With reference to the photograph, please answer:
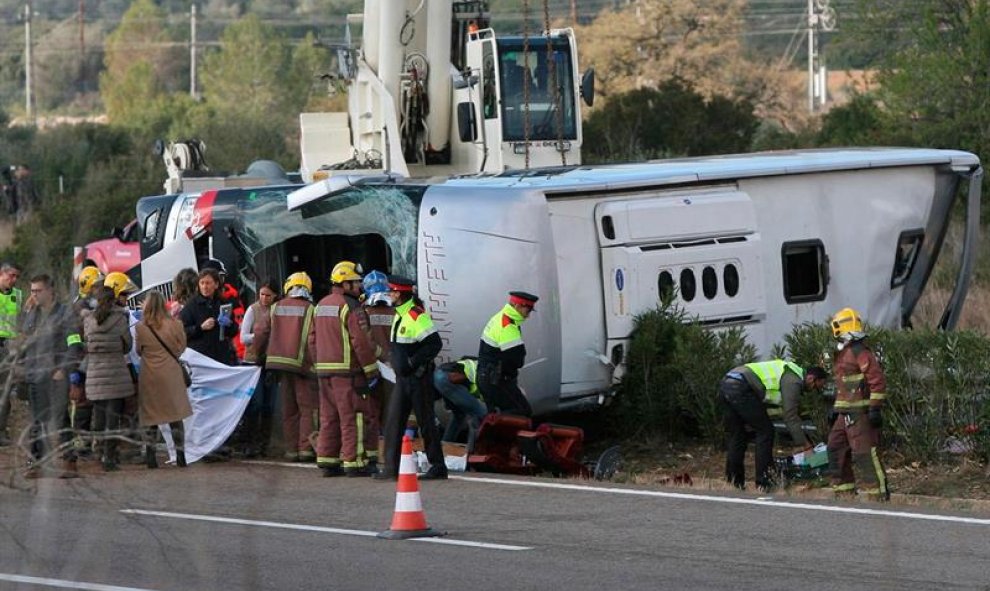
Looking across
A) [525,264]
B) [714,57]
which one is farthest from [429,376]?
[714,57]

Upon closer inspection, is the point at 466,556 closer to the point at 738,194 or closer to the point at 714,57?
the point at 738,194

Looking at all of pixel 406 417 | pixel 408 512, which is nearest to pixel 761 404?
pixel 406 417

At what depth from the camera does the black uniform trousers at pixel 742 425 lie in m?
14.5

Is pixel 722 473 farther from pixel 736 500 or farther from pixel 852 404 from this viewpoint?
pixel 736 500

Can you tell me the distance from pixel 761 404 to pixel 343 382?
3332mm

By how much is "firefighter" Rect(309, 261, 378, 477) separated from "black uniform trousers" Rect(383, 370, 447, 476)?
0.37 m

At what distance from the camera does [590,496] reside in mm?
13594

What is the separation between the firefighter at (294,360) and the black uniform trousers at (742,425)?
144 inches

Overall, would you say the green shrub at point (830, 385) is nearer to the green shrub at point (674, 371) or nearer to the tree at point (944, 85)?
the green shrub at point (674, 371)

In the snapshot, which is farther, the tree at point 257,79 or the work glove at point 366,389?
the tree at point 257,79

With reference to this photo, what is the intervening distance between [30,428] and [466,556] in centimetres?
391

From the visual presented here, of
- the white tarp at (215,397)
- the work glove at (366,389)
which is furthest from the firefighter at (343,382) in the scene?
the white tarp at (215,397)

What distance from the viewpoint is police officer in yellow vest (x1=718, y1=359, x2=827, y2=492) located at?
1443cm

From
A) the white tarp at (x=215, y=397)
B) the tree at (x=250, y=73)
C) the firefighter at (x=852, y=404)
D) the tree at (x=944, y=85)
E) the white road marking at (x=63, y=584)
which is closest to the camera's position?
the white road marking at (x=63, y=584)
